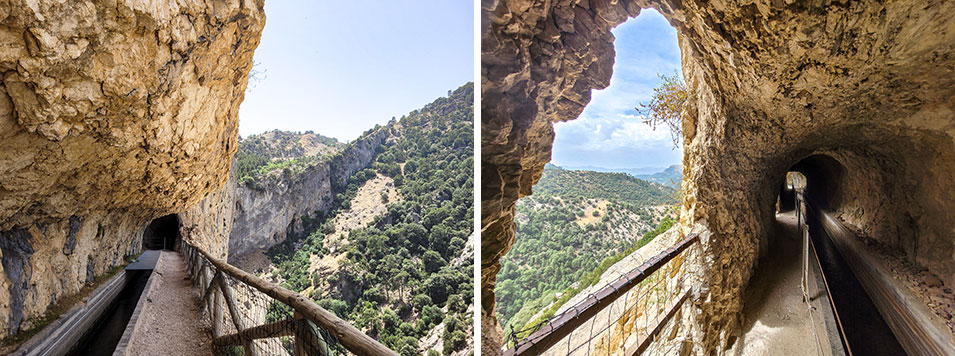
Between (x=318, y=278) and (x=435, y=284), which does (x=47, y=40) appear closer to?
(x=435, y=284)

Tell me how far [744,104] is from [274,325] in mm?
4116

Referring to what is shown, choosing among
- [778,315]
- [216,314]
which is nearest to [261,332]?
[216,314]

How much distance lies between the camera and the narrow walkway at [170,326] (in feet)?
8.71

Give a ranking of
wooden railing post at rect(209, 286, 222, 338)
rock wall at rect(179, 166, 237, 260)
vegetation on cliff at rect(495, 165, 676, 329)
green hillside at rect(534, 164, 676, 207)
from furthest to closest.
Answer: green hillside at rect(534, 164, 676, 207) < vegetation on cliff at rect(495, 165, 676, 329) < rock wall at rect(179, 166, 237, 260) < wooden railing post at rect(209, 286, 222, 338)

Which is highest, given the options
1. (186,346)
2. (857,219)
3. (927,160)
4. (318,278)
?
(927,160)

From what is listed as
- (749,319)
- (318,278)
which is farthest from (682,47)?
(318,278)

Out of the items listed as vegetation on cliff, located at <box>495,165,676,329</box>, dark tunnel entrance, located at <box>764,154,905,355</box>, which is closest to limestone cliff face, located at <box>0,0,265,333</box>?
dark tunnel entrance, located at <box>764,154,905,355</box>

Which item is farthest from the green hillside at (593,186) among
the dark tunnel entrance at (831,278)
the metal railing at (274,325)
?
the metal railing at (274,325)

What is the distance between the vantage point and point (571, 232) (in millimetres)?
14211

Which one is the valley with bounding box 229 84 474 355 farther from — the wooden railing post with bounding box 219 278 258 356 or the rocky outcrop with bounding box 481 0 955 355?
the rocky outcrop with bounding box 481 0 955 355

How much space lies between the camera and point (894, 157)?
354 centimetres

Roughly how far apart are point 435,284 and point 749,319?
25315 mm

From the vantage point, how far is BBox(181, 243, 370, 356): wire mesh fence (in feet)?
4.49

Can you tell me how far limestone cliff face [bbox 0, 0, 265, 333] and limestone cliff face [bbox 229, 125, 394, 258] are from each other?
24.7 metres
